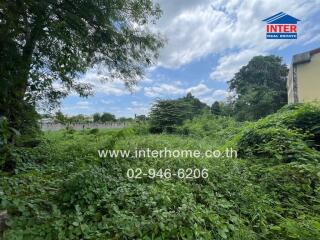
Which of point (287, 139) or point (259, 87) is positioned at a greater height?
point (259, 87)

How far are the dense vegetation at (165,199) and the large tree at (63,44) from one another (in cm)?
114

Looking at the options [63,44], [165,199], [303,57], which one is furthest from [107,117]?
[165,199]

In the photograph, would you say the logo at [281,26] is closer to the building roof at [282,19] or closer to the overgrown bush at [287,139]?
the building roof at [282,19]

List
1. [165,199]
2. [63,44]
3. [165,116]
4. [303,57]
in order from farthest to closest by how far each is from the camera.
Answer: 1. [165,116]
2. [303,57]
3. [63,44]
4. [165,199]

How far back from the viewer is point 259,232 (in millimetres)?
2561

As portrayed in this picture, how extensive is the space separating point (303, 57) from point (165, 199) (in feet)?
39.7

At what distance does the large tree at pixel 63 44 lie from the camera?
313cm

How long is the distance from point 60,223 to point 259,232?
1.90m

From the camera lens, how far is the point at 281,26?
5762mm

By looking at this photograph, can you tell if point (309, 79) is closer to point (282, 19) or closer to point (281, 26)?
point (282, 19)

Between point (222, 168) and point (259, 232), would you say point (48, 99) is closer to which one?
point (222, 168)

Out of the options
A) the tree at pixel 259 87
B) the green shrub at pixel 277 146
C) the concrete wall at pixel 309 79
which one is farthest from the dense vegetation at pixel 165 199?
the tree at pixel 259 87

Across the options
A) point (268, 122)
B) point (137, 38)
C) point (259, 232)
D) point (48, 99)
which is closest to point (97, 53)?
point (137, 38)

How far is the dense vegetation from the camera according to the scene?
2100 mm
